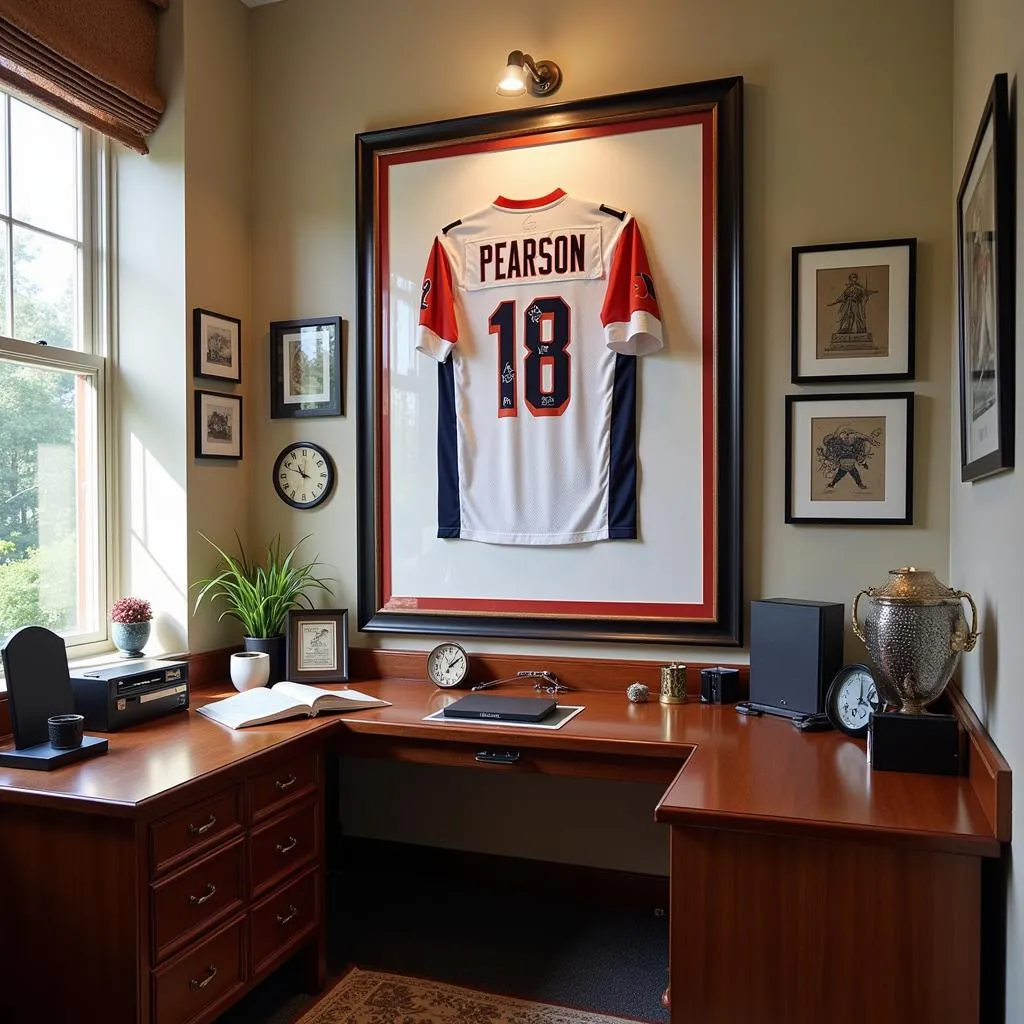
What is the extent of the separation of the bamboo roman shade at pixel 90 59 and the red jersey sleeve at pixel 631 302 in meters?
1.65

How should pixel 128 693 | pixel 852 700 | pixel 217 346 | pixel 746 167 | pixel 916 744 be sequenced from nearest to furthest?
pixel 916 744 → pixel 852 700 → pixel 128 693 → pixel 746 167 → pixel 217 346

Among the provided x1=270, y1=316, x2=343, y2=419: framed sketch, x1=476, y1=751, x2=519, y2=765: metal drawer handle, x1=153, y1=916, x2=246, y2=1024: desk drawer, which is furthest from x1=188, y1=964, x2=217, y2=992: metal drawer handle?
x1=270, y1=316, x2=343, y2=419: framed sketch

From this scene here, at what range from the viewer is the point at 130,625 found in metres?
2.93

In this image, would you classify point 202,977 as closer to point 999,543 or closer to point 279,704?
point 279,704

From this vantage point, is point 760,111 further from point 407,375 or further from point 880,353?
point 407,375

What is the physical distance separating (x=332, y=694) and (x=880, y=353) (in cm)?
193

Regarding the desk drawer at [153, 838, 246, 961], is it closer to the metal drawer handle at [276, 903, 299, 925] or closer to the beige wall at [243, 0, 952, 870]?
the metal drawer handle at [276, 903, 299, 925]

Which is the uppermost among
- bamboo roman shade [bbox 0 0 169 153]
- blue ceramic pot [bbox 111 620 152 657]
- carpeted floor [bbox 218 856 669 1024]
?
bamboo roman shade [bbox 0 0 169 153]

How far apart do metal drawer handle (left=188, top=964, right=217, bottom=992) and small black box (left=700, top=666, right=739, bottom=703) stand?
1.51 m

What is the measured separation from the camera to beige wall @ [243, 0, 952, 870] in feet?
8.73

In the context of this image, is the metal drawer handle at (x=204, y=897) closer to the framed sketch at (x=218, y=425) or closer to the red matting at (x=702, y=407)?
the red matting at (x=702, y=407)

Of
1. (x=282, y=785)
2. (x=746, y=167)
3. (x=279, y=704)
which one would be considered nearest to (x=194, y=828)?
(x=282, y=785)

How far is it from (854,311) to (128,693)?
2.36 m

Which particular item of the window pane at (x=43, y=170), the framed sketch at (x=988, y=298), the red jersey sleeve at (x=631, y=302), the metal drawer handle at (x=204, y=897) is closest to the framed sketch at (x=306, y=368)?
the window pane at (x=43, y=170)
